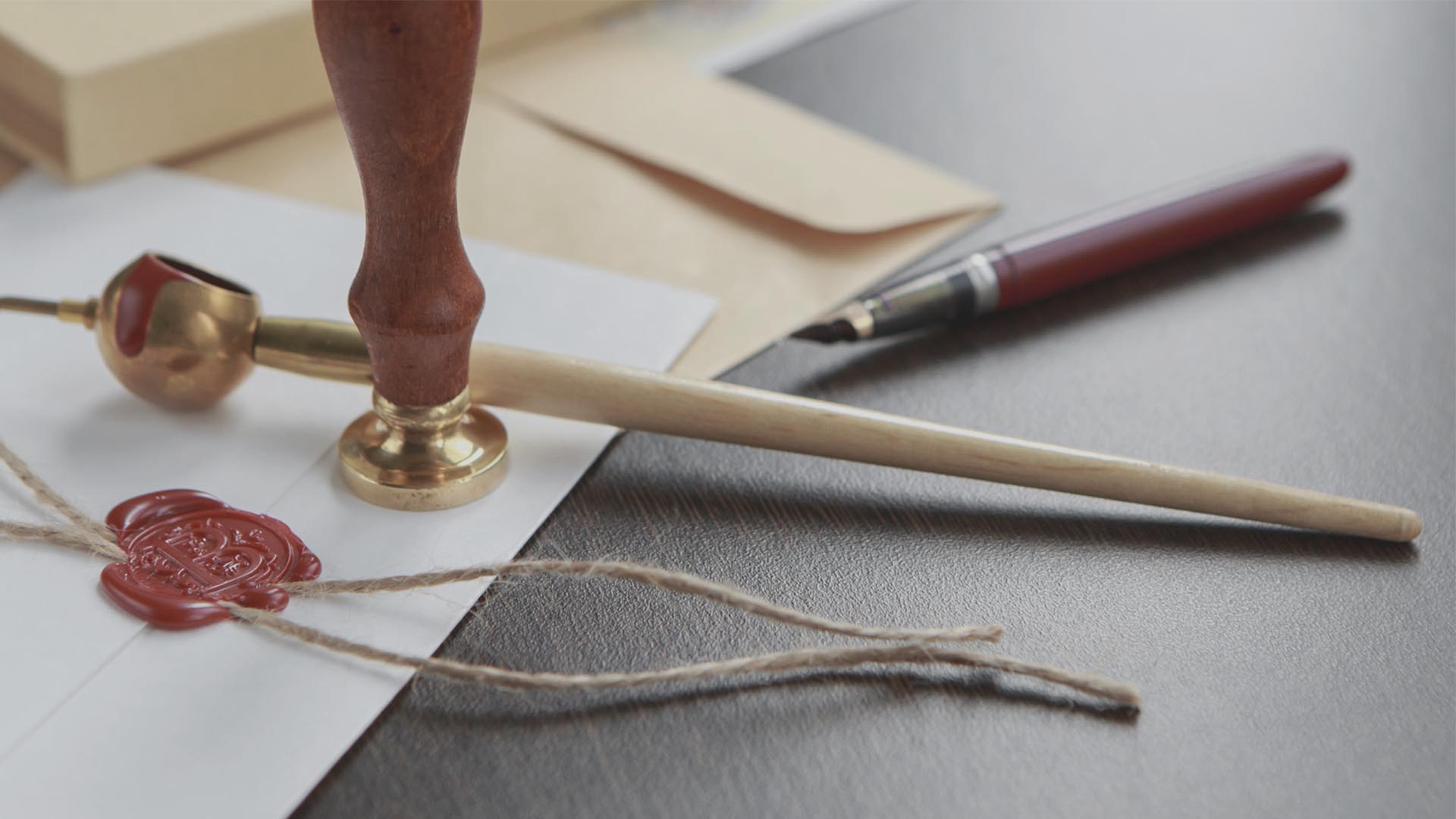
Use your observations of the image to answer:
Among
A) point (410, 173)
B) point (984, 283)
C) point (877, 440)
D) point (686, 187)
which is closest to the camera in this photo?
point (410, 173)

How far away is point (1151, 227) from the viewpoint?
0.78 meters

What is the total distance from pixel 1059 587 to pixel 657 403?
0.18 m

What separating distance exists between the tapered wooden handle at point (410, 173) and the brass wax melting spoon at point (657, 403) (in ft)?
0.14

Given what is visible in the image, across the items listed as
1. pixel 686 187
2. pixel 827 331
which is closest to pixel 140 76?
pixel 686 187

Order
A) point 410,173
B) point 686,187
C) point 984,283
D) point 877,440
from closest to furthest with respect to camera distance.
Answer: point 410,173, point 877,440, point 984,283, point 686,187

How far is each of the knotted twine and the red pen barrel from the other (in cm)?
27

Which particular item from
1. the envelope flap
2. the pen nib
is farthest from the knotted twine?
the envelope flap

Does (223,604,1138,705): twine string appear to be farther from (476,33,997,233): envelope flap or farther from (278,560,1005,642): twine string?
(476,33,997,233): envelope flap

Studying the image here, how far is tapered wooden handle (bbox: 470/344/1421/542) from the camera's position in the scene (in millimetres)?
575

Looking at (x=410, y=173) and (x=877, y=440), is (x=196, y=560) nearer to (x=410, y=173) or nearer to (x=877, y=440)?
(x=410, y=173)

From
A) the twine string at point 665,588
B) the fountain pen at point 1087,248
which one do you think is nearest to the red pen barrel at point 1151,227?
the fountain pen at point 1087,248

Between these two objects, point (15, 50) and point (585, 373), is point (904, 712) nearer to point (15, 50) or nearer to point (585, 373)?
point (585, 373)

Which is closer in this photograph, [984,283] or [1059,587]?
[1059,587]

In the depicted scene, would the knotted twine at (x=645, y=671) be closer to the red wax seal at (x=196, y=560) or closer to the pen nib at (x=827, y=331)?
the red wax seal at (x=196, y=560)
